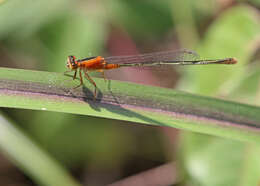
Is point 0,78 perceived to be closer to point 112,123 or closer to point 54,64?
point 54,64

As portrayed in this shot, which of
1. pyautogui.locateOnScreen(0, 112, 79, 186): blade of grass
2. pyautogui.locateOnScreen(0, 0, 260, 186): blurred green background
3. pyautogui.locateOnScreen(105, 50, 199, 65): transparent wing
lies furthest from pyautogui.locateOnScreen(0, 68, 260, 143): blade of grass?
pyautogui.locateOnScreen(0, 112, 79, 186): blade of grass

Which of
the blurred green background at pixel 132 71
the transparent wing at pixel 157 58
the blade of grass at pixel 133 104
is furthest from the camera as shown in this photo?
the transparent wing at pixel 157 58

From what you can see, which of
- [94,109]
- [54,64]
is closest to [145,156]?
[54,64]

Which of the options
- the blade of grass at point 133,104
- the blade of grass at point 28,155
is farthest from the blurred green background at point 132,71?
the blade of grass at point 133,104

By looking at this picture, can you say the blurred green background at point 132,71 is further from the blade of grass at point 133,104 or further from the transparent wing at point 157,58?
the blade of grass at point 133,104

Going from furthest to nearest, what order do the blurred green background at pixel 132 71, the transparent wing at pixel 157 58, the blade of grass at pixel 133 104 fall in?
the transparent wing at pixel 157 58, the blurred green background at pixel 132 71, the blade of grass at pixel 133 104

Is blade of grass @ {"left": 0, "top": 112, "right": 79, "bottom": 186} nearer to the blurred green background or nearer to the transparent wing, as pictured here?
the blurred green background

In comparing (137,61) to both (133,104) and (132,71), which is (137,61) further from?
(133,104)
